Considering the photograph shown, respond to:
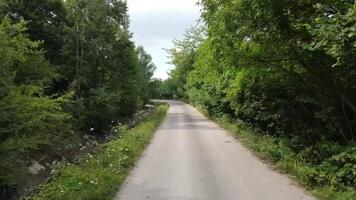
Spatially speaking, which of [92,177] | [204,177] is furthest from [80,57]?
[92,177]

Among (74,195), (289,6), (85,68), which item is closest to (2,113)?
(74,195)

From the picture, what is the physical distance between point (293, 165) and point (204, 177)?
2.61 metres

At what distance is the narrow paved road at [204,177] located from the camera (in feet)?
34.4

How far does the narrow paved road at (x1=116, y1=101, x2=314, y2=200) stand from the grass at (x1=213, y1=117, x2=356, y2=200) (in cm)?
35

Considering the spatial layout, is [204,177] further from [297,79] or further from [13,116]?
[297,79]

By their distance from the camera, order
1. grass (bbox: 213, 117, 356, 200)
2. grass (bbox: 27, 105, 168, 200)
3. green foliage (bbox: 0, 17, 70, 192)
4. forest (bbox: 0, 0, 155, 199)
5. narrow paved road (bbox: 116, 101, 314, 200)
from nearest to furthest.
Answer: grass (bbox: 213, 117, 356, 200), grass (bbox: 27, 105, 168, 200), narrow paved road (bbox: 116, 101, 314, 200), green foliage (bbox: 0, 17, 70, 192), forest (bbox: 0, 0, 155, 199)

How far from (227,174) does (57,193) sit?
4985mm

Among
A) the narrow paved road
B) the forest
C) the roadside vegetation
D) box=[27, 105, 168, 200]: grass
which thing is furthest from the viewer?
the forest

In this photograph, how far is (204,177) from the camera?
41.6ft

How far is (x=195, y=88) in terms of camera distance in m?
56.9

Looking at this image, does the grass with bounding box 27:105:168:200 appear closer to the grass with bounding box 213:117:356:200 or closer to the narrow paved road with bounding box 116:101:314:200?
the narrow paved road with bounding box 116:101:314:200

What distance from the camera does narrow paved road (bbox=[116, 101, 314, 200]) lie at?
1049 centimetres

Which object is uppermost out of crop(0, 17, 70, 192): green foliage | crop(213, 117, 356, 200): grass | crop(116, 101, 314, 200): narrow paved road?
crop(0, 17, 70, 192): green foliage

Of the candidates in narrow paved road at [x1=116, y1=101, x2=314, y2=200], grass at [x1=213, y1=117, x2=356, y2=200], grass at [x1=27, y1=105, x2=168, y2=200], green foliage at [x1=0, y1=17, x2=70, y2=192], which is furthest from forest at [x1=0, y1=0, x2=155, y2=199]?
grass at [x1=213, y1=117, x2=356, y2=200]
